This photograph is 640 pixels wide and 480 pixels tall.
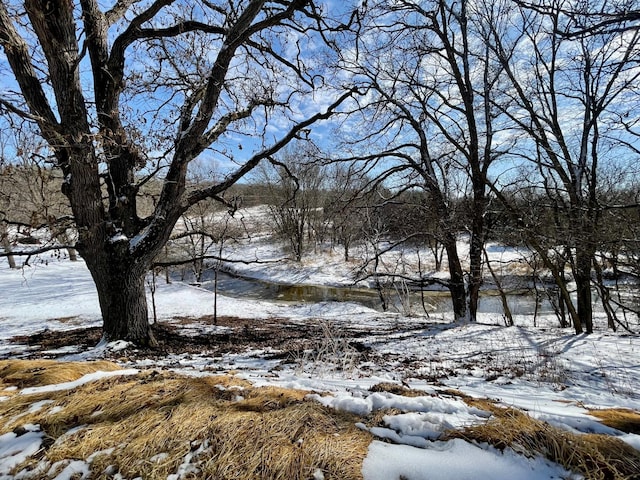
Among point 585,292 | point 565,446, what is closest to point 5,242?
point 565,446

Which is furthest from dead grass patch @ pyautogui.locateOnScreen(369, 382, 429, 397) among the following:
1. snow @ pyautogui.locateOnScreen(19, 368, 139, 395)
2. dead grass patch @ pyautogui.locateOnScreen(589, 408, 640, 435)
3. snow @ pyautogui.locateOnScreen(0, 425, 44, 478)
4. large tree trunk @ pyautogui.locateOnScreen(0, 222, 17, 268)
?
large tree trunk @ pyautogui.locateOnScreen(0, 222, 17, 268)

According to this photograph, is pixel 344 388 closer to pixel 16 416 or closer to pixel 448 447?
pixel 448 447

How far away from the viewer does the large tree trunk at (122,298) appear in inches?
197

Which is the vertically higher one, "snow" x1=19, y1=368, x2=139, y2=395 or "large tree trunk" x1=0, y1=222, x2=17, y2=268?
"large tree trunk" x1=0, y1=222, x2=17, y2=268

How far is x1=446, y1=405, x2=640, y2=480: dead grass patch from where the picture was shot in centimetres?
144

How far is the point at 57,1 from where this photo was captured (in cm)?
399

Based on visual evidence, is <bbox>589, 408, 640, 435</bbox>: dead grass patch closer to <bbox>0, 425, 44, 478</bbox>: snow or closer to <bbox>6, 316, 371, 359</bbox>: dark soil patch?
<bbox>0, 425, 44, 478</bbox>: snow

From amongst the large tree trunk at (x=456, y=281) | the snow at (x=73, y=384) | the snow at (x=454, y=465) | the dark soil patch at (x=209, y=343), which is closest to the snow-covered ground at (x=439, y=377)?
the snow at (x=454, y=465)

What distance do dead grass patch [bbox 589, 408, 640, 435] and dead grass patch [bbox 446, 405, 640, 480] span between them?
1.08 feet

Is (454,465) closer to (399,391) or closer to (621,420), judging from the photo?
(399,391)

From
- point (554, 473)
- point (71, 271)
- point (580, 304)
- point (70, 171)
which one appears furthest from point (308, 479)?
point (71, 271)

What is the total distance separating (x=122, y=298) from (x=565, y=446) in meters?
5.58

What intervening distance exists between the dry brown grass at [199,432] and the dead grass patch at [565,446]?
2.12 ft

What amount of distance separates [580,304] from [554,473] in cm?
1024
